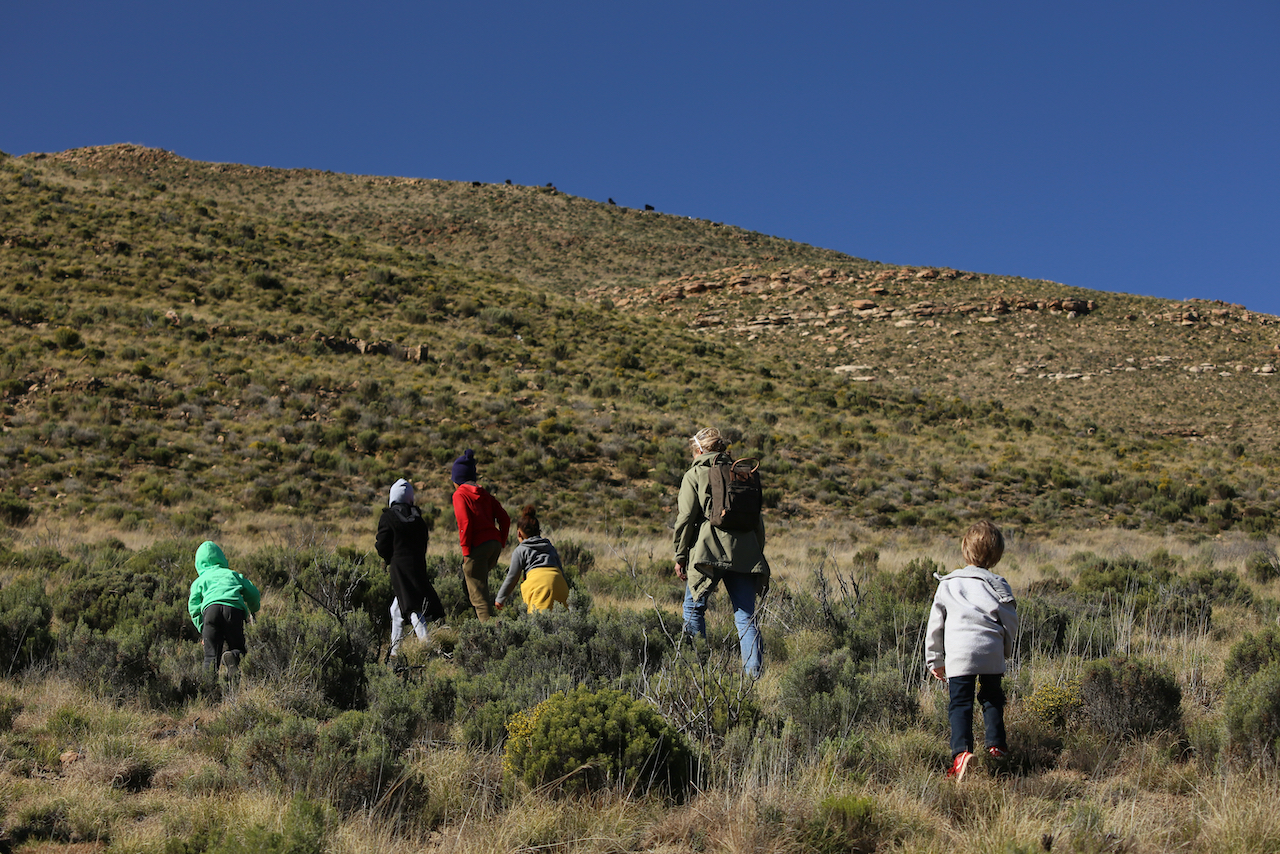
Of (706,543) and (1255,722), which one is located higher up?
(706,543)

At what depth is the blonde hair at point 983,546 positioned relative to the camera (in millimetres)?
3607

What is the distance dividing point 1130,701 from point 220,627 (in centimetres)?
551

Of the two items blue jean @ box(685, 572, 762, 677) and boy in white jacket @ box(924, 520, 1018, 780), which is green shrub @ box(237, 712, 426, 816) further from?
boy in white jacket @ box(924, 520, 1018, 780)

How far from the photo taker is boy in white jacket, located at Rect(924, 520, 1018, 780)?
3.49 metres

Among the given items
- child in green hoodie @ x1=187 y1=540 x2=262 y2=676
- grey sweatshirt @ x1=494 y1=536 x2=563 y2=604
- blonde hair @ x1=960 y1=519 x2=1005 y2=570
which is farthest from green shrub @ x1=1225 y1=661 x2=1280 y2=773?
child in green hoodie @ x1=187 y1=540 x2=262 y2=676

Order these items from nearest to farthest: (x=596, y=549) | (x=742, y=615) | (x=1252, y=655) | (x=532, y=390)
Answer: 1. (x=1252, y=655)
2. (x=742, y=615)
3. (x=596, y=549)
4. (x=532, y=390)

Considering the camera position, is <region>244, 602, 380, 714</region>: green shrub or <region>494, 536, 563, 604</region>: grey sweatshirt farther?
<region>494, 536, 563, 604</region>: grey sweatshirt

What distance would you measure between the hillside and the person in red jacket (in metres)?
7.85

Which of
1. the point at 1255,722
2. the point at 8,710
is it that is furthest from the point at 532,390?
the point at 1255,722

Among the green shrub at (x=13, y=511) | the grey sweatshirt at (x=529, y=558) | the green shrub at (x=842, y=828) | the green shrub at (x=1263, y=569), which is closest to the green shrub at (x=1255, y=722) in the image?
the green shrub at (x=842, y=828)

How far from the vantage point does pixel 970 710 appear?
3.52 m

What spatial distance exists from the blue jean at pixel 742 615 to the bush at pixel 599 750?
1.46 metres

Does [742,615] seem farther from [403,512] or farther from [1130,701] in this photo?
[403,512]

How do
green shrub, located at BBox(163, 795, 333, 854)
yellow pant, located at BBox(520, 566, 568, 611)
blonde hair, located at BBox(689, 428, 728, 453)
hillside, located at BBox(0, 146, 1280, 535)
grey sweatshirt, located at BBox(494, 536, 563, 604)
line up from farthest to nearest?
hillside, located at BBox(0, 146, 1280, 535) < grey sweatshirt, located at BBox(494, 536, 563, 604) < yellow pant, located at BBox(520, 566, 568, 611) < blonde hair, located at BBox(689, 428, 728, 453) < green shrub, located at BBox(163, 795, 333, 854)
